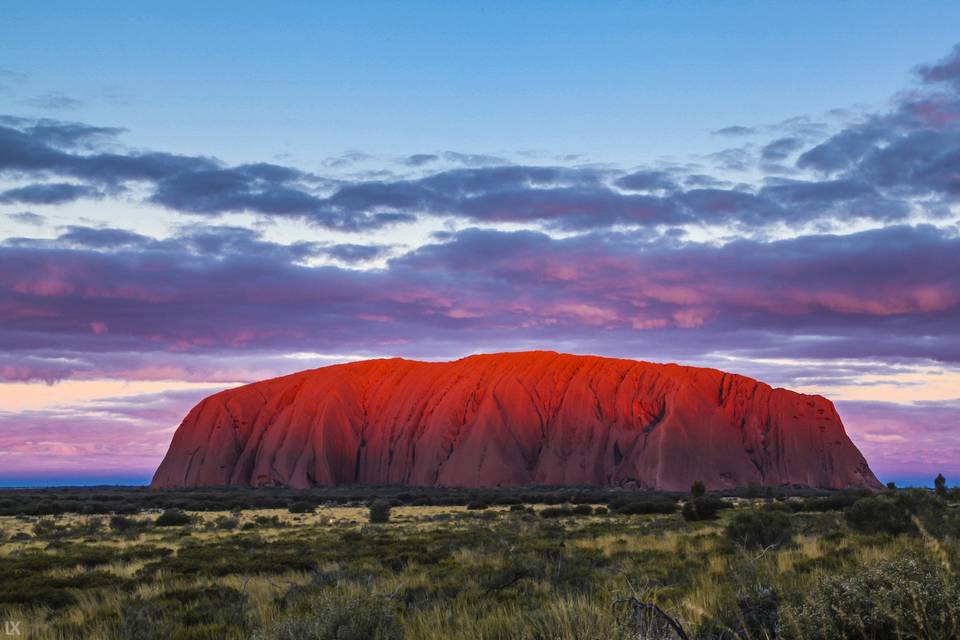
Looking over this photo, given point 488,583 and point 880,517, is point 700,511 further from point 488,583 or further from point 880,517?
point 488,583

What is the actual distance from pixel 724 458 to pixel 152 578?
8908cm

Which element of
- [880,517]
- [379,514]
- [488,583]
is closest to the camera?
[488,583]

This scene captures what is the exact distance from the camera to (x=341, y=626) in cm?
732

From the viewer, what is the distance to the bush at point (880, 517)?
21.7 metres

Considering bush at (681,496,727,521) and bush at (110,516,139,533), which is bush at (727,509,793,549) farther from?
bush at (110,516,139,533)

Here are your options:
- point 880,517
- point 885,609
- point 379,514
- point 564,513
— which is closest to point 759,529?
point 880,517

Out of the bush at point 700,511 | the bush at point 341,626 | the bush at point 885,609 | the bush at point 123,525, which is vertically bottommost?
the bush at point 700,511

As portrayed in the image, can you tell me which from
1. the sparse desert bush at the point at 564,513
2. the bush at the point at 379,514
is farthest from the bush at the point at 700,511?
the bush at the point at 379,514

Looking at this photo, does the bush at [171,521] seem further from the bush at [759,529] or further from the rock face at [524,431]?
the rock face at [524,431]

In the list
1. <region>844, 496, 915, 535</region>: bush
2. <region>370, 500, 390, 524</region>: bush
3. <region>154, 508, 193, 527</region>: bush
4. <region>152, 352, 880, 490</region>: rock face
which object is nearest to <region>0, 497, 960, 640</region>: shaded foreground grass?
<region>844, 496, 915, 535</region>: bush

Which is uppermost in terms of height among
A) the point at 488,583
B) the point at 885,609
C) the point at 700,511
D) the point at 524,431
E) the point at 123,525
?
the point at 885,609

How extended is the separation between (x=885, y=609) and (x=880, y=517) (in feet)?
63.0

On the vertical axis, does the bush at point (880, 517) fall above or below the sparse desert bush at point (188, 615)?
below

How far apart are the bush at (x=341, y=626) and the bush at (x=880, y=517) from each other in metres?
19.1
